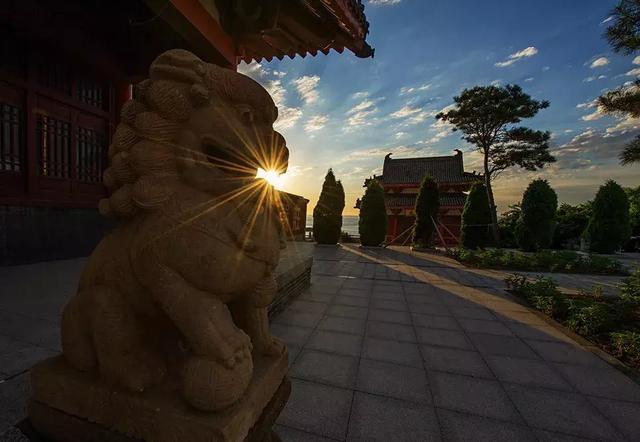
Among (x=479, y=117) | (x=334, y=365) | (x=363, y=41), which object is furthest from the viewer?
(x=479, y=117)

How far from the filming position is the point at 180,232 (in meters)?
1.03

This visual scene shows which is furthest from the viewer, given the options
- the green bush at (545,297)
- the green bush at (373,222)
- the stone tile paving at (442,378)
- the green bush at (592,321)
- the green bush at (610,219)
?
the green bush at (373,222)

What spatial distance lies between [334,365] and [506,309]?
10.9ft

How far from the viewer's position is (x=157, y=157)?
1077 millimetres

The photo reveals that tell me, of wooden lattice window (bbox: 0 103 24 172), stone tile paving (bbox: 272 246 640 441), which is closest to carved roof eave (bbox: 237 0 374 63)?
stone tile paving (bbox: 272 246 640 441)

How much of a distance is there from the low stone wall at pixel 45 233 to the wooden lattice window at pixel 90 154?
82cm

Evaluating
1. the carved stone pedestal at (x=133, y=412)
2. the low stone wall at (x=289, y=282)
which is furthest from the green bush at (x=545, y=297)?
the carved stone pedestal at (x=133, y=412)

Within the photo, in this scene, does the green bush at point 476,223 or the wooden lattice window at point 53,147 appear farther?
the green bush at point 476,223

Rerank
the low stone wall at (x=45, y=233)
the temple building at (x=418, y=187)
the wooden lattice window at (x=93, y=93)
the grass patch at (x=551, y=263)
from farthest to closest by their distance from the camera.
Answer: the temple building at (x=418, y=187) < the grass patch at (x=551, y=263) < the wooden lattice window at (x=93, y=93) < the low stone wall at (x=45, y=233)

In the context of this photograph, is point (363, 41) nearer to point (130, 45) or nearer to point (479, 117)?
point (130, 45)

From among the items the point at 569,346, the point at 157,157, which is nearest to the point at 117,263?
the point at 157,157

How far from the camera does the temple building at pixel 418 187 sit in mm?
21328

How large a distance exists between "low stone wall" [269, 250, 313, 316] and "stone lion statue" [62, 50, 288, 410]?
7.11 feet

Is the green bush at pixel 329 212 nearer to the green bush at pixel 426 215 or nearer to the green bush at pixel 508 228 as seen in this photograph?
the green bush at pixel 426 215
